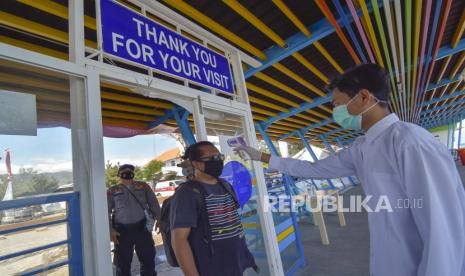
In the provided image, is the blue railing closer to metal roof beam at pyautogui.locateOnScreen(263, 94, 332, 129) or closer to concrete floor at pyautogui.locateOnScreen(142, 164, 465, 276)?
concrete floor at pyautogui.locateOnScreen(142, 164, 465, 276)

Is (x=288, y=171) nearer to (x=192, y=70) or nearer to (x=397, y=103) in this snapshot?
(x=192, y=70)

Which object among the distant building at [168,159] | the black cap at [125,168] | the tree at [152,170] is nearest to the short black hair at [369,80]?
the black cap at [125,168]

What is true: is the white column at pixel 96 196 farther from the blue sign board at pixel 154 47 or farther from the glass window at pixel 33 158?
the blue sign board at pixel 154 47

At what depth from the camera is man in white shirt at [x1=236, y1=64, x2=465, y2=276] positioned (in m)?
0.98

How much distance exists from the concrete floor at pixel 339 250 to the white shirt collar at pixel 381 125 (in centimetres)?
305

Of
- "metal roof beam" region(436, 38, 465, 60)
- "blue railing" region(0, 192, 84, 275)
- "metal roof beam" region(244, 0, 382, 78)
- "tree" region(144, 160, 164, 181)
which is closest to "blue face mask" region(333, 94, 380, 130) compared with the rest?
"blue railing" region(0, 192, 84, 275)

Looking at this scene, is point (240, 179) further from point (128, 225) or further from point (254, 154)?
point (128, 225)

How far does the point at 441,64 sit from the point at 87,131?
332 inches

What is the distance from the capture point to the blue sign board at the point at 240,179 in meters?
3.06

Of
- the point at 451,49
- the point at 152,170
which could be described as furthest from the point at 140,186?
the point at 152,170

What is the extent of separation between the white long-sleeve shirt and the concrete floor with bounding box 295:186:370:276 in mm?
2954

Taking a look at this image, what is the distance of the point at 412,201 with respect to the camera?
41.8 inches

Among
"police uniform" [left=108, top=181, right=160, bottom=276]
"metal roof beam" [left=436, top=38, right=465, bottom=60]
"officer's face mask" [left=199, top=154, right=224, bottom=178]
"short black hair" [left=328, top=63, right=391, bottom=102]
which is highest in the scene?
"metal roof beam" [left=436, top=38, right=465, bottom=60]

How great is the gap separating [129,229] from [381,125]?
10.8 ft
